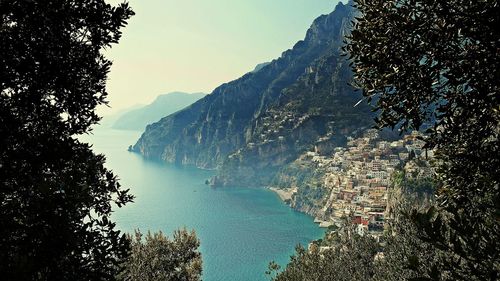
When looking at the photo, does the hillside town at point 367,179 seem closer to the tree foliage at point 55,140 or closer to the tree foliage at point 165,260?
the tree foliage at point 165,260

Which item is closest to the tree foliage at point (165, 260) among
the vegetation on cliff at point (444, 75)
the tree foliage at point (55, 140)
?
the tree foliage at point (55, 140)

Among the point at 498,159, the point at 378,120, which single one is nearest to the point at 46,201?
the point at 378,120

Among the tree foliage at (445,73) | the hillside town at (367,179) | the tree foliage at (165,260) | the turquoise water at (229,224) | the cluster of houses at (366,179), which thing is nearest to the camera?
the tree foliage at (445,73)

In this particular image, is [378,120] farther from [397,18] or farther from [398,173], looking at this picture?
[398,173]

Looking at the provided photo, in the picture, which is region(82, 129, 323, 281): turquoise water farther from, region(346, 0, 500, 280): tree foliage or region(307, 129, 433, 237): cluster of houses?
region(346, 0, 500, 280): tree foliage

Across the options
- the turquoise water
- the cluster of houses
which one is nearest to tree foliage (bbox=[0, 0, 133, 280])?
the turquoise water

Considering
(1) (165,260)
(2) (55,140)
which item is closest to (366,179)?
(1) (165,260)
